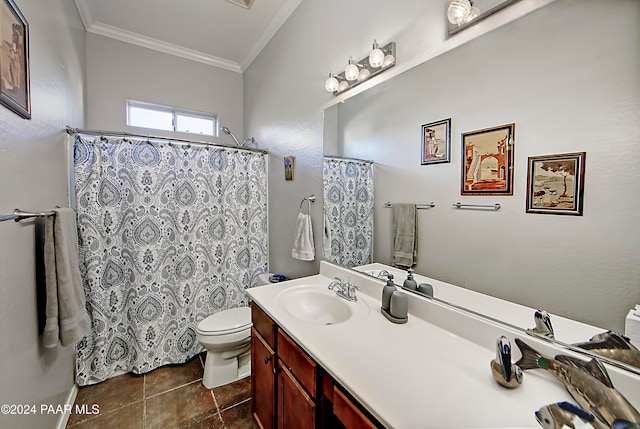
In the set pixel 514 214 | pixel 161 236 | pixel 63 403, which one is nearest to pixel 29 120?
pixel 161 236

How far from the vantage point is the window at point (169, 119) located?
8.70 feet

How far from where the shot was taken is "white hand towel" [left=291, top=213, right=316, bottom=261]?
1.85 meters

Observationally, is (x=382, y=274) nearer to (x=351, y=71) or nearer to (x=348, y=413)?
(x=348, y=413)

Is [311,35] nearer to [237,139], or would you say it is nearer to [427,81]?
[427,81]

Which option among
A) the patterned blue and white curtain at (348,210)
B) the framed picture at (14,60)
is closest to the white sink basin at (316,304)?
the patterned blue and white curtain at (348,210)

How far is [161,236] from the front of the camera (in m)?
2.07

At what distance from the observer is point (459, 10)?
938 mm

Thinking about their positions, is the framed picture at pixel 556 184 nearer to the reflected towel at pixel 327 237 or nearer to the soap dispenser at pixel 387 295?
the soap dispenser at pixel 387 295

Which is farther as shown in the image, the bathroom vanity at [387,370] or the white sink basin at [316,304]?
the white sink basin at [316,304]

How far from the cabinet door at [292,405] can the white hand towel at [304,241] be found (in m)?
0.81

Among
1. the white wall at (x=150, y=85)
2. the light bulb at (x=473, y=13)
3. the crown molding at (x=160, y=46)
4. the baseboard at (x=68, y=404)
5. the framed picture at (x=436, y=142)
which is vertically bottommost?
the baseboard at (x=68, y=404)

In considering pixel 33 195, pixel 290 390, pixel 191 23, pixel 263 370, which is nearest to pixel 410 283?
pixel 290 390

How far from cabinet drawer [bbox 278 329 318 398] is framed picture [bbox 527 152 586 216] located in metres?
0.90

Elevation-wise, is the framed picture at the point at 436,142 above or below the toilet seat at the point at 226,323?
above
